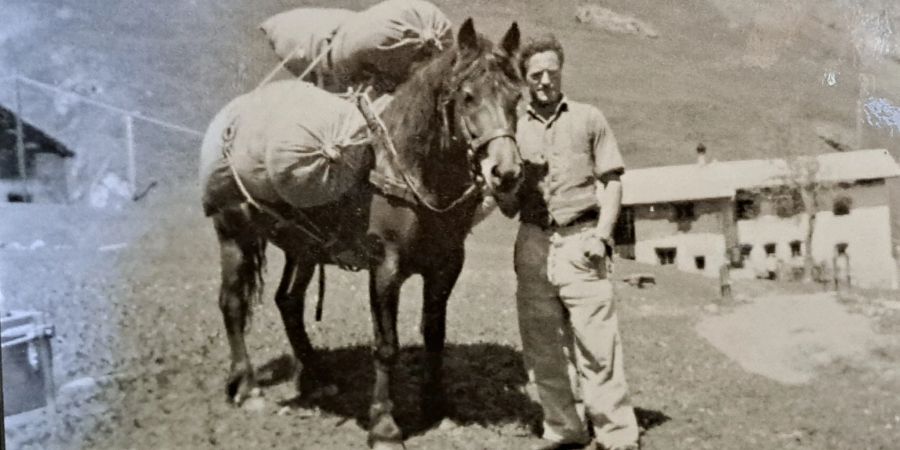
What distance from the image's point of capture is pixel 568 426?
3.22 meters

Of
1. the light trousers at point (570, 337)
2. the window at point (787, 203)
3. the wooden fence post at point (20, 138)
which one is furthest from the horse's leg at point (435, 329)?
the wooden fence post at point (20, 138)

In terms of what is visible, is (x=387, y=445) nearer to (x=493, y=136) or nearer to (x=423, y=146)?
(x=423, y=146)

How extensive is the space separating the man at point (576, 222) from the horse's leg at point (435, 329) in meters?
0.37

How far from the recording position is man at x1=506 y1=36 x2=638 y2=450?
10.1 ft

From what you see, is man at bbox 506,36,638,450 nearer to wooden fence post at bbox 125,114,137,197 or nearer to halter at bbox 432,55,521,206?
halter at bbox 432,55,521,206

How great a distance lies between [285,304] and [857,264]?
8.67 ft

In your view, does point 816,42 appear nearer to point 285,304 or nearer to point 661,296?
point 661,296

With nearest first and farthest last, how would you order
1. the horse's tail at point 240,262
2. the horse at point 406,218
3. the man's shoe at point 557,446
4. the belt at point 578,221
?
the horse at point 406,218
the belt at point 578,221
the man's shoe at point 557,446
the horse's tail at point 240,262

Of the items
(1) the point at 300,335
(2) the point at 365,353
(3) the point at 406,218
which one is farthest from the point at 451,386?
(3) the point at 406,218

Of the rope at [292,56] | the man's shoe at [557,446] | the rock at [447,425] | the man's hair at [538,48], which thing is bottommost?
the man's shoe at [557,446]

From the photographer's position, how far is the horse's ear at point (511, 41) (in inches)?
114

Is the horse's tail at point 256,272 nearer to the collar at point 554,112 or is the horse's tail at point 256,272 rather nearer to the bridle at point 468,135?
the bridle at point 468,135

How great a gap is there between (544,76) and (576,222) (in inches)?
22.7

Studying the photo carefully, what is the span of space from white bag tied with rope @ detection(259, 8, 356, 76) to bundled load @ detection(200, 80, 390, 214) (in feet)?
0.51
